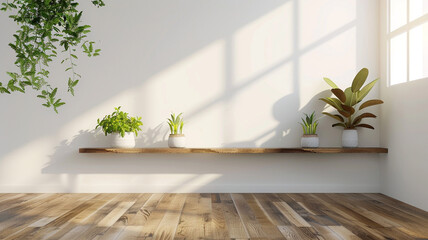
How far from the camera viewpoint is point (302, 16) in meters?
4.20

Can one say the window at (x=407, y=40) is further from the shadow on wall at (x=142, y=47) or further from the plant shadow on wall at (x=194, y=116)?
the shadow on wall at (x=142, y=47)

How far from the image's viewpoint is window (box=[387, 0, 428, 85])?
11.4 ft

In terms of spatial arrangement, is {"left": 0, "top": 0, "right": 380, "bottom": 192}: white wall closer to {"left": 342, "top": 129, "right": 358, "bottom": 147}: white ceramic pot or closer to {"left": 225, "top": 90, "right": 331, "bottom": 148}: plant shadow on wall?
{"left": 225, "top": 90, "right": 331, "bottom": 148}: plant shadow on wall

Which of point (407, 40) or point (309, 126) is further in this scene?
point (309, 126)

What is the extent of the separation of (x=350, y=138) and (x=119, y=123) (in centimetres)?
215

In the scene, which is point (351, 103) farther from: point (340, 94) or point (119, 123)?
point (119, 123)

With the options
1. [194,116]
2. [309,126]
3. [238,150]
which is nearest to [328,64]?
[309,126]

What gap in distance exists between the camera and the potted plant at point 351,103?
152 inches

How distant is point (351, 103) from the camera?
397cm

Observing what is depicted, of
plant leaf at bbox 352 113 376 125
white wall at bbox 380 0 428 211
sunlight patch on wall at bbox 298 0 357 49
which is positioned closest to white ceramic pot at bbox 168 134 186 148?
sunlight patch on wall at bbox 298 0 357 49

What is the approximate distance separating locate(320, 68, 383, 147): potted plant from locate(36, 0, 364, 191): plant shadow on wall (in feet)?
0.75

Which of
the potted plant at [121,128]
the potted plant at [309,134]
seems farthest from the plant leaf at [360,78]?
the potted plant at [121,128]

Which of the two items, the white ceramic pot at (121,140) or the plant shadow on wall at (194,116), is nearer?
the white ceramic pot at (121,140)

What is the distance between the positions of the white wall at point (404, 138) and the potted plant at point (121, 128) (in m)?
2.34
